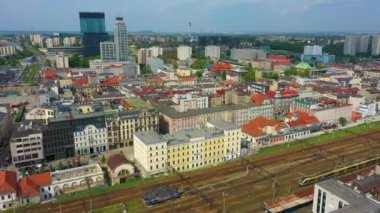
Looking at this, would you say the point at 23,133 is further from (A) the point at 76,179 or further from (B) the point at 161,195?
(B) the point at 161,195

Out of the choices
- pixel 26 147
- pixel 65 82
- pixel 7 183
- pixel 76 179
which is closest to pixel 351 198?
pixel 76 179

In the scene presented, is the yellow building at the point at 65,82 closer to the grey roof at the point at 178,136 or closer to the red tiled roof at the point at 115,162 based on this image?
the grey roof at the point at 178,136

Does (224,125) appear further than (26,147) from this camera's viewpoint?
Yes

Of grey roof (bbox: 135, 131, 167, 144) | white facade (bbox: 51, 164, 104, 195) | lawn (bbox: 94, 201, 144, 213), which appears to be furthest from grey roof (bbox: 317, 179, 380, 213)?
white facade (bbox: 51, 164, 104, 195)

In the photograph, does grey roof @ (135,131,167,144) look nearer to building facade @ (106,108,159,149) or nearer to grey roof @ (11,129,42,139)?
building facade @ (106,108,159,149)

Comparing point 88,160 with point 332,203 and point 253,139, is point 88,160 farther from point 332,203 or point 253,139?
point 332,203

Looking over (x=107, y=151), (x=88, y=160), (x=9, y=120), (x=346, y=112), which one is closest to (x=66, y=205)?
(x=88, y=160)
